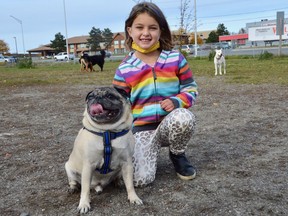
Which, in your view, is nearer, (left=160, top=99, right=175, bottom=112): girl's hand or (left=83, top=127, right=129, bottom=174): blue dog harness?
(left=83, top=127, right=129, bottom=174): blue dog harness

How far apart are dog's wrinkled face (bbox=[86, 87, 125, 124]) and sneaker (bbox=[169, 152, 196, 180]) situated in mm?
886

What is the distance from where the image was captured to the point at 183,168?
316 cm

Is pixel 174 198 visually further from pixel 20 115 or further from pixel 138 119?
pixel 20 115

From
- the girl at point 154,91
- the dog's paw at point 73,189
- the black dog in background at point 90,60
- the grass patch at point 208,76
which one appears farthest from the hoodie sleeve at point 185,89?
the black dog in background at point 90,60

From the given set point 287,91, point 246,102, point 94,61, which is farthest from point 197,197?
point 94,61

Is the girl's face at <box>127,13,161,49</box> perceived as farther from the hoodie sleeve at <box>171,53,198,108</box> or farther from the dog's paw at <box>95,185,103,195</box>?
the dog's paw at <box>95,185,103,195</box>

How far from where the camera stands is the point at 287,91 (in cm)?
805

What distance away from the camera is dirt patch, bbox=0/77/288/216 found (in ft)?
8.66

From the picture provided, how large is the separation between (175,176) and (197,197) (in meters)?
0.53

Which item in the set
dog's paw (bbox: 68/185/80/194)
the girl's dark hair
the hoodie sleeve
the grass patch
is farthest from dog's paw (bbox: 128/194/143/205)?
the grass patch

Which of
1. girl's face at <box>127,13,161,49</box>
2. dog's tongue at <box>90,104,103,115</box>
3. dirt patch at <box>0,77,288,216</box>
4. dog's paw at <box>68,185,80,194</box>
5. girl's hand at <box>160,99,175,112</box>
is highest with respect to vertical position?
girl's face at <box>127,13,161,49</box>

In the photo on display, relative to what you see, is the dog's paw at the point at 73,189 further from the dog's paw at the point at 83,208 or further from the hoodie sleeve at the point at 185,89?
the hoodie sleeve at the point at 185,89

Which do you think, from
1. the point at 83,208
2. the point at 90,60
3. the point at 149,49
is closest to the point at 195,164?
the point at 149,49

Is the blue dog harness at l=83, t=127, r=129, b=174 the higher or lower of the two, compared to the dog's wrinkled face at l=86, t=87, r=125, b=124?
lower
